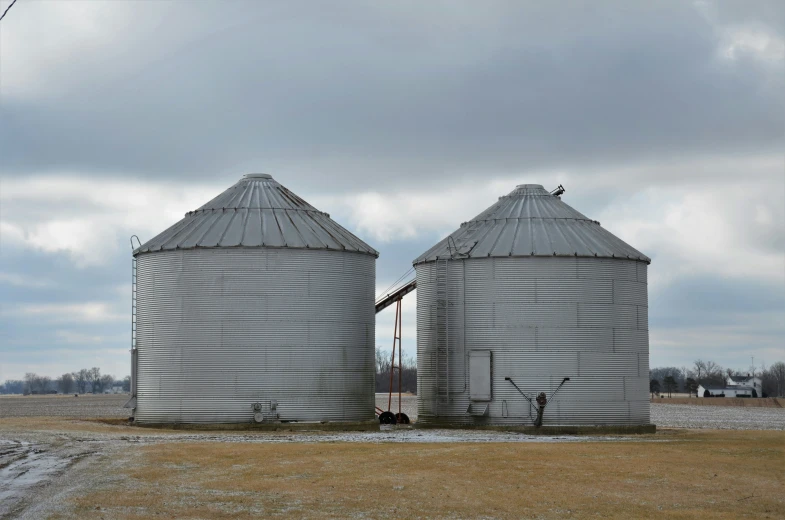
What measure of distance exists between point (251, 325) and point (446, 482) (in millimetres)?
23566

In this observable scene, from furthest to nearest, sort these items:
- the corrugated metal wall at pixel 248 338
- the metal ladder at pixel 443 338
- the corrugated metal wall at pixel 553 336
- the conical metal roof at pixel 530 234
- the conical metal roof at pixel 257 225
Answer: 1. the metal ladder at pixel 443 338
2. the conical metal roof at pixel 530 234
3. the conical metal roof at pixel 257 225
4. the corrugated metal wall at pixel 553 336
5. the corrugated metal wall at pixel 248 338

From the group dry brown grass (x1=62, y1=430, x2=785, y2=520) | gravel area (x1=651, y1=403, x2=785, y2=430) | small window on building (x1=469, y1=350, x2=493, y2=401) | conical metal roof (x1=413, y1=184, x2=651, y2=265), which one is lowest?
gravel area (x1=651, y1=403, x2=785, y2=430)

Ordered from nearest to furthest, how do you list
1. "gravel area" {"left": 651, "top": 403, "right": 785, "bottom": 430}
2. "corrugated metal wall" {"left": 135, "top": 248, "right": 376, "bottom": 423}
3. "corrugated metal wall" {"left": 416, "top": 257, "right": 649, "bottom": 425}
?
"corrugated metal wall" {"left": 135, "top": 248, "right": 376, "bottom": 423}
"corrugated metal wall" {"left": 416, "top": 257, "right": 649, "bottom": 425}
"gravel area" {"left": 651, "top": 403, "right": 785, "bottom": 430}

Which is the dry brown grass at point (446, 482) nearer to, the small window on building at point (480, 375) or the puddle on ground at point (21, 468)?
the puddle on ground at point (21, 468)

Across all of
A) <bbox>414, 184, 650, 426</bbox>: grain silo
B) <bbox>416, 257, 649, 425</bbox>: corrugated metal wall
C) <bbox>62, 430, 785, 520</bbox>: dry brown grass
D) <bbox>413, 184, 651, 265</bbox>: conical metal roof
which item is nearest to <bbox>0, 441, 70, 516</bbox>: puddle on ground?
<bbox>62, 430, 785, 520</bbox>: dry brown grass

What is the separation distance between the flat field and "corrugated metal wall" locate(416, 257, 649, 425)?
681 cm

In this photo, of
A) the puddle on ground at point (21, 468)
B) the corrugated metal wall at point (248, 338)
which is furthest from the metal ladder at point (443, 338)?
the puddle on ground at point (21, 468)

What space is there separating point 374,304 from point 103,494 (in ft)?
105

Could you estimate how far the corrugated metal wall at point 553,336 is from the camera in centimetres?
5662

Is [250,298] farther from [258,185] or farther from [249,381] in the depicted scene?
[258,185]

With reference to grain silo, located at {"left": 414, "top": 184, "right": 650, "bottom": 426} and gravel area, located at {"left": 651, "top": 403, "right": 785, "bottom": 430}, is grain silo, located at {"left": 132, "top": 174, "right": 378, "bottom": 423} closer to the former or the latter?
grain silo, located at {"left": 414, "top": 184, "right": 650, "bottom": 426}

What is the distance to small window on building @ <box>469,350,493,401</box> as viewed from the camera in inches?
2248

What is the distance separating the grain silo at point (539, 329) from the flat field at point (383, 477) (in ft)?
22.7

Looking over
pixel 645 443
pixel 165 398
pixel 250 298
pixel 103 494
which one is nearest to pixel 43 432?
pixel 165 398
